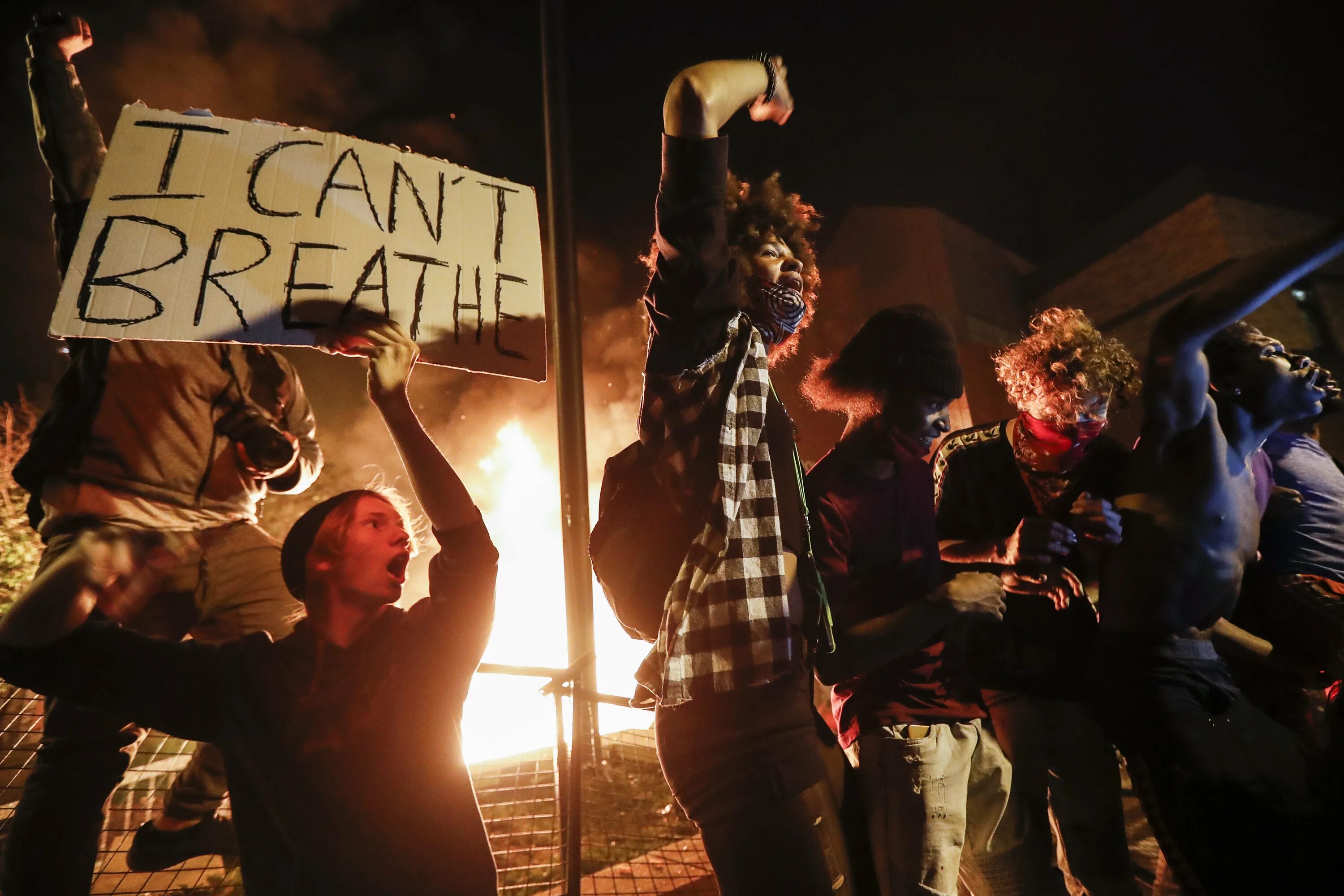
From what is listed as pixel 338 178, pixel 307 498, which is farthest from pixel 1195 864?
pixel 307 498

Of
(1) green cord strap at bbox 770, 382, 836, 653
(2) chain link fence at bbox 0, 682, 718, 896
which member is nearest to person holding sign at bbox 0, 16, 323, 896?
(2) chain link fence at bbox 0, 682, 718, 896

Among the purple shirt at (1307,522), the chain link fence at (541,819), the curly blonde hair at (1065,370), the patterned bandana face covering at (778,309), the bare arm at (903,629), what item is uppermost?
the curly blonde hair at (1065,370)

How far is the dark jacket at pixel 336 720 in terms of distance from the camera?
78.0 inches

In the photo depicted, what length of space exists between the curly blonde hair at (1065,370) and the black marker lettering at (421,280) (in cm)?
299

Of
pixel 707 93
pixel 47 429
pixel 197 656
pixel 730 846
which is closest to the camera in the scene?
pixel 730 846

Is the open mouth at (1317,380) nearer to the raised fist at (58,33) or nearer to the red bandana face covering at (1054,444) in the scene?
the red bandana face covering at (1054,444)

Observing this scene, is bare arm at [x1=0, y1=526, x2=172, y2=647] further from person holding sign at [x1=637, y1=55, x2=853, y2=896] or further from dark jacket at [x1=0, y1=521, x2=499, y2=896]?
person holding sign at [x1=637, y1=55, x2=853, y2=896]

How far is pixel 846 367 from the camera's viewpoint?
2.60 metres

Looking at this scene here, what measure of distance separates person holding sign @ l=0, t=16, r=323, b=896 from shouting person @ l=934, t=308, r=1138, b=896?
303 cm

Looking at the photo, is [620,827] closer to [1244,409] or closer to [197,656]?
[197,656]

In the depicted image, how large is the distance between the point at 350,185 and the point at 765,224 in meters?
1.52

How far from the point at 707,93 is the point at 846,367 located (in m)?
1.34

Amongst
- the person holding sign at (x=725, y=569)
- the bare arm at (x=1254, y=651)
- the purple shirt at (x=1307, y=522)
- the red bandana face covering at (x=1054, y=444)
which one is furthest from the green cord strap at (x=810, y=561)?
the purple shirt at (x=1307, y=522)

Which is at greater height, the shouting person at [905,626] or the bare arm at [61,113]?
the bare arm at [61,113]
